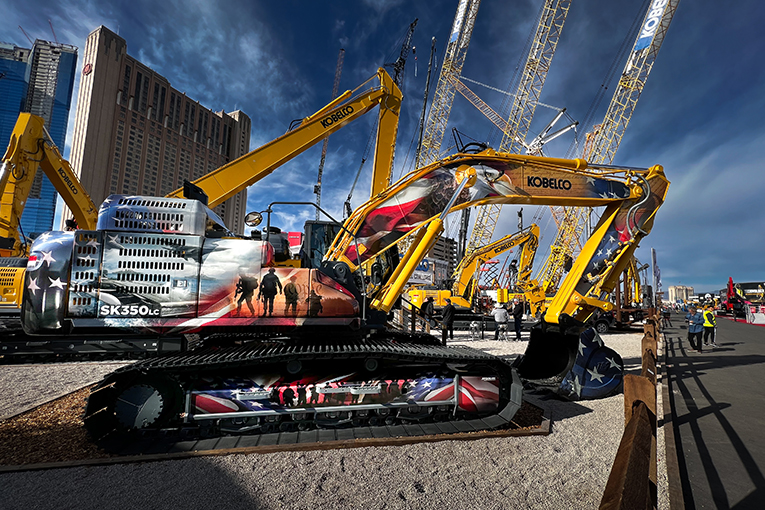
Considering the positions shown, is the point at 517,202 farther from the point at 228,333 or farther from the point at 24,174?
the point at 24,174

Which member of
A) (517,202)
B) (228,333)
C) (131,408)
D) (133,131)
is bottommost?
(131,408)

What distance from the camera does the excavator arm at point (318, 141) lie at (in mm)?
7805

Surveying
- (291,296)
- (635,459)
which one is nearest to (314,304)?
(291,296)

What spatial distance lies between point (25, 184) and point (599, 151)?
41368 mm

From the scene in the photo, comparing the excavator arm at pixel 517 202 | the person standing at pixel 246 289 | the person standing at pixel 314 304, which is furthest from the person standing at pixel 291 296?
the excavator arm at pixel 517 202

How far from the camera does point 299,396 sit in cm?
405

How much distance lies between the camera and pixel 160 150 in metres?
55.0

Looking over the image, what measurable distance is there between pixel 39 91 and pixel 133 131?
3714cm

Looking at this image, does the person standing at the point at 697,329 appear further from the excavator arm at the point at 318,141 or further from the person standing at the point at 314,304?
the person standing at the point at 314,304

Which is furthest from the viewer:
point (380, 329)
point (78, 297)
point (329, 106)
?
point (329, 106)

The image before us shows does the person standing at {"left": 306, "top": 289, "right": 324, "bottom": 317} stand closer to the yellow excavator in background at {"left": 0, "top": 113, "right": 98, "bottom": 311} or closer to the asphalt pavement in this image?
the asphalt pavement

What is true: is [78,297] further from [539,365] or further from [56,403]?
[539,365]

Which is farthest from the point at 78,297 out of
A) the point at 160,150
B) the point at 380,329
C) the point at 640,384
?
the point at 160,150

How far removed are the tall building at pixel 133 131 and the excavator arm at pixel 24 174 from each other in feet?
129
